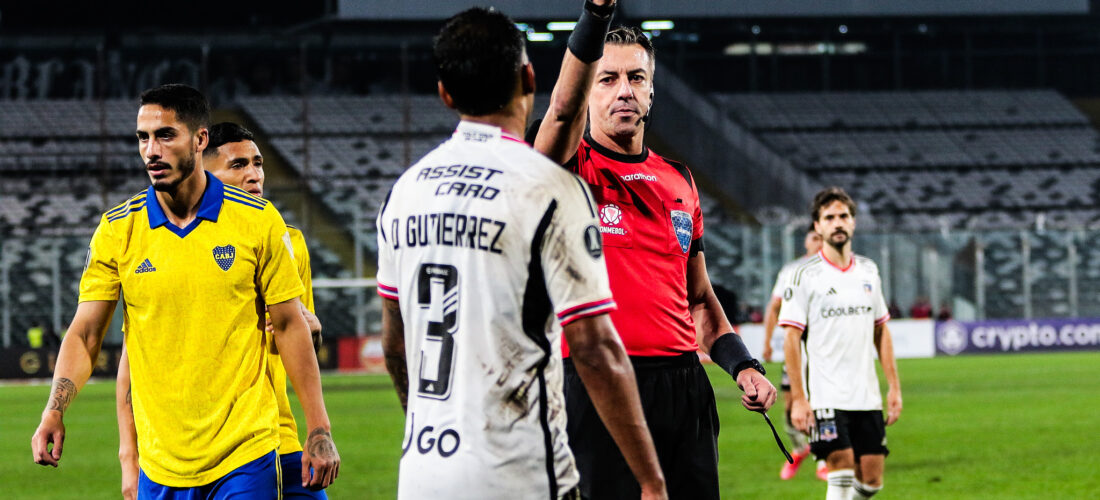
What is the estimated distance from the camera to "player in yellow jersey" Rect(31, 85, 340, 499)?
4609 mm

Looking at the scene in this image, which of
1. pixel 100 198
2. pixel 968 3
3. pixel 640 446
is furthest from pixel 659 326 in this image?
pixel 968 3

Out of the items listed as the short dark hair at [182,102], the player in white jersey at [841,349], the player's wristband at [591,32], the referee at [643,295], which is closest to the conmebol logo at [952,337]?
the player in white jersey at [841,349]

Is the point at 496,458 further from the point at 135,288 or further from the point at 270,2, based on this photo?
the point at 270,2

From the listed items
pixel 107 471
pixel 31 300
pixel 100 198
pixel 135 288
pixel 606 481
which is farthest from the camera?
pixel 100 198

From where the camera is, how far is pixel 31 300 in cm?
2980

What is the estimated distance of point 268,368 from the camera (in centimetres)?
525


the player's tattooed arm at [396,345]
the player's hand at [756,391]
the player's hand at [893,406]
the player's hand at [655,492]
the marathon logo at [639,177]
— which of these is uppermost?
the marathon logo at [639,177]

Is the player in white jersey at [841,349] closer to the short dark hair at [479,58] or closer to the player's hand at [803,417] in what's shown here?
the player's hand at [803,417]

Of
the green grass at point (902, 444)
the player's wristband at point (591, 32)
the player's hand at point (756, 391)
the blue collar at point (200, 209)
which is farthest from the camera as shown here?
the green grass at point (902, 444)

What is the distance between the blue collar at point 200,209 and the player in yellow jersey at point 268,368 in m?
0.50

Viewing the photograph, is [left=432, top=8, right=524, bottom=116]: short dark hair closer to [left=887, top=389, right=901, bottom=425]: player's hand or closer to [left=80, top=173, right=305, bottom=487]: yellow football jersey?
[left=80, top=173, right=305, bottom=487]: yellow football jersey

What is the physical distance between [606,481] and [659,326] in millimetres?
537

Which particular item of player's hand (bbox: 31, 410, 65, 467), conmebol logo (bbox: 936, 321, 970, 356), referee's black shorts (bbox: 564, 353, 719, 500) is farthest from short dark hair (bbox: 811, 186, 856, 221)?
conmebol logo (bbox: 936, 321, 970, 356)

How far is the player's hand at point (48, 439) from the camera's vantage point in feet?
14.4
